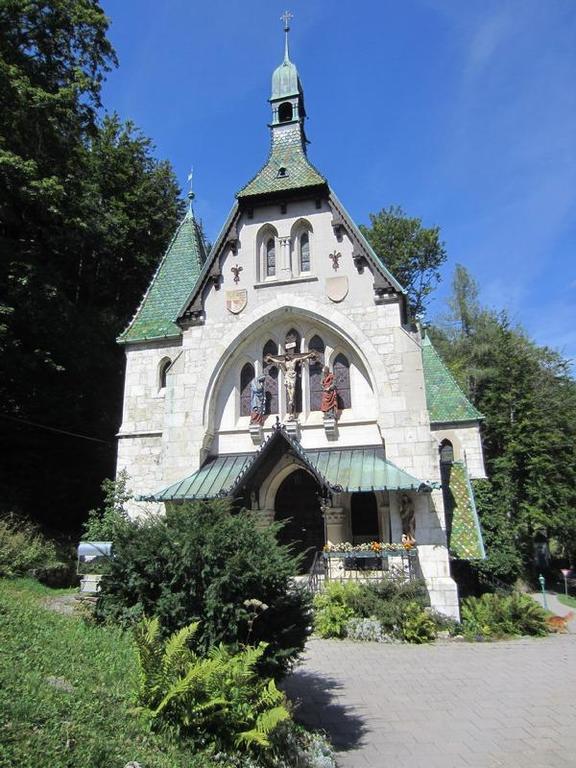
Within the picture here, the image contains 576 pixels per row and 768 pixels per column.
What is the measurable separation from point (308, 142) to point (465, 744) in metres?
19.6

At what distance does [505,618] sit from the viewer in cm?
1349

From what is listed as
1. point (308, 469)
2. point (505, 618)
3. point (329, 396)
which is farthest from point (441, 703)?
point (329, 396)

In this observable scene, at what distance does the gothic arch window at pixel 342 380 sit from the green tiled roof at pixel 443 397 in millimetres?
6677

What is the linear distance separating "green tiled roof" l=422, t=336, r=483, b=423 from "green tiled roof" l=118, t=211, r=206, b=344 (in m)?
9.83

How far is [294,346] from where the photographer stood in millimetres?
17156

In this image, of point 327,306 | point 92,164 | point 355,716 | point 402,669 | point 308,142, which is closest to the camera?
point 355,716

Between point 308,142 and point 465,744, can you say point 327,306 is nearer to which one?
point 308,142

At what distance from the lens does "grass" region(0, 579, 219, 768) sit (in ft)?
13.5

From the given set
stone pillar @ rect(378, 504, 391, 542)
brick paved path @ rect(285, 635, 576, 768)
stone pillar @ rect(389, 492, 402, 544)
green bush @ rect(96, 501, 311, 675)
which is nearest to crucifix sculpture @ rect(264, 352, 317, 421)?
stone pillar @ rect(378, 504, 391, 542)

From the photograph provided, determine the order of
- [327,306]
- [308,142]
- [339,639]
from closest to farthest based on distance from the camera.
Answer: [339,639] < [327,306] < [308,142]

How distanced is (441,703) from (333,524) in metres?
7.26

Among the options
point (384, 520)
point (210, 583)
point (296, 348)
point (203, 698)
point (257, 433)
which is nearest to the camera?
point (203, 698)

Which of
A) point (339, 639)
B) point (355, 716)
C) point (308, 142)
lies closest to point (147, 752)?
point (355, 716)

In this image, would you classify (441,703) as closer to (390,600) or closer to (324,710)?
(324,710)
